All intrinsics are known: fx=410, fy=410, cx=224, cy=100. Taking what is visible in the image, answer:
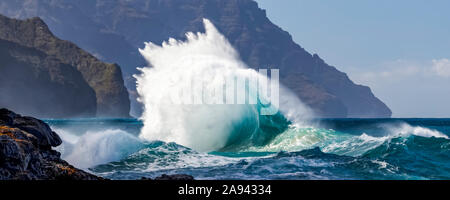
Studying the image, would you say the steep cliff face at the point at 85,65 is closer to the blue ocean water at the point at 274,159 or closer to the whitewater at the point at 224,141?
the whitewater at the point at 224,141

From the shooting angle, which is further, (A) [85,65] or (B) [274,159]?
(A) [85,65]

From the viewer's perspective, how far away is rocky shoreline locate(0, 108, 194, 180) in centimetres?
711

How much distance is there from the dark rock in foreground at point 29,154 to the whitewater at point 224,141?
10.1 feet

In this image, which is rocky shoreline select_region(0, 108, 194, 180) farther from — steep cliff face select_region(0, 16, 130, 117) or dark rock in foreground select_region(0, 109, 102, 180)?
steep cliff face select_region(0, 16, 130, 117)

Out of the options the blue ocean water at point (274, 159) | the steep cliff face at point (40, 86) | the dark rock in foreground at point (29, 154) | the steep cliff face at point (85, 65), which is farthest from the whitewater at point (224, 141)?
the steep cliff face at point (85, 65)

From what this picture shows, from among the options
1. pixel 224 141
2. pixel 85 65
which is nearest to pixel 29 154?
pixel 224 141

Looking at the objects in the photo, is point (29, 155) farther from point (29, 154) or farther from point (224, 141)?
point (224, 141)

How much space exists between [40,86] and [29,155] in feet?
501

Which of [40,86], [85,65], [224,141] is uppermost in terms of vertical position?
[85,65]

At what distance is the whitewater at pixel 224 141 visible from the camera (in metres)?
13.6

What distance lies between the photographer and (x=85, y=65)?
193 m

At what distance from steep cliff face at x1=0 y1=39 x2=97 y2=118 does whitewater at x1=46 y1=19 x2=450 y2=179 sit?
120 metres
